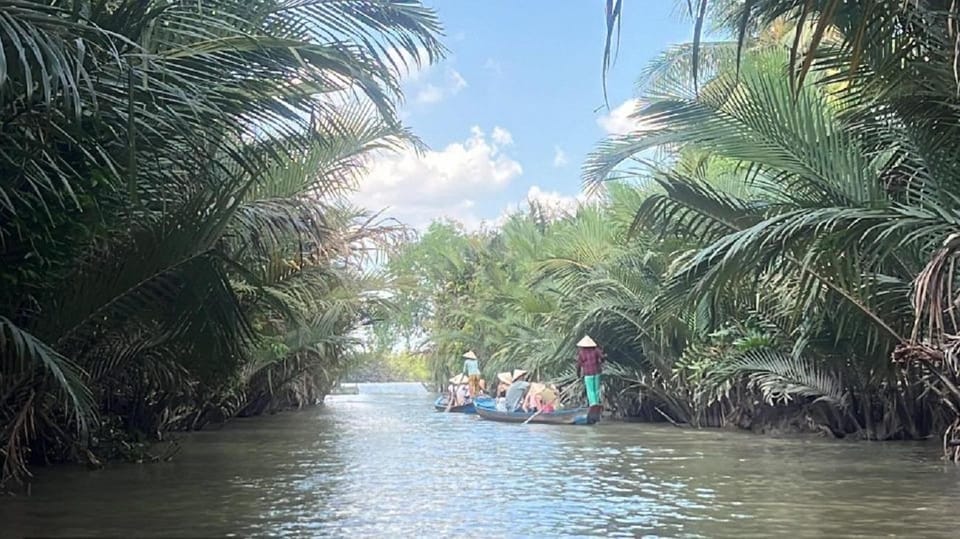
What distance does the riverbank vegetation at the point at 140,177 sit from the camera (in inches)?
201

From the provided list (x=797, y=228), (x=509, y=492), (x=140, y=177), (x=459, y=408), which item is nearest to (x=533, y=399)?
(x=459, y=408)

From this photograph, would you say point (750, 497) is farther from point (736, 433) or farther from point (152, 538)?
point (736, 433)

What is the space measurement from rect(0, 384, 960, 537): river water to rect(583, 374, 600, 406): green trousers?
5523 mm

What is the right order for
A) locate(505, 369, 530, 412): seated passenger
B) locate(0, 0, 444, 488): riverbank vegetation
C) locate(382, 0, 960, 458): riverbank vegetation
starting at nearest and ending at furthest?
locate(0, 0, 444, 488): riverbank vegetation → locate(382, 0, 960, 458): riverbank vegetation → locate(505, 369, 530, 412): seated passenger

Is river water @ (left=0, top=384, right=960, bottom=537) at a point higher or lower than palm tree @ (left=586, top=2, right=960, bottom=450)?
lower

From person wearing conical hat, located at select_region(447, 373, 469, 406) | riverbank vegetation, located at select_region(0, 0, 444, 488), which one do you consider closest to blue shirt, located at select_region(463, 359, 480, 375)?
person wearing conical hat, located at select_region(447, 373, 469, 406)

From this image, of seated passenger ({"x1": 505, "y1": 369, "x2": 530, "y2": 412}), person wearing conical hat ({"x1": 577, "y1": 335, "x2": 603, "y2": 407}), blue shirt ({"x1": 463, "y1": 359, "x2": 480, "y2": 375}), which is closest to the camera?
person wearing conical hat ({"x1": 577, "y1": 335, "x2": 603, "y2": 407})

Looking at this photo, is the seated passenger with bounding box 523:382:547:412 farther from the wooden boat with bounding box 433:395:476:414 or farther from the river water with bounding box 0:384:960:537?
the river water with bounding box 0:384:960:537

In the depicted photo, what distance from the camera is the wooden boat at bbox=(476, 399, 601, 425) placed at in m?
17.7

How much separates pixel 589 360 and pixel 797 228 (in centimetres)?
1142

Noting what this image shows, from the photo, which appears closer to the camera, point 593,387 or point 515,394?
point 593,387

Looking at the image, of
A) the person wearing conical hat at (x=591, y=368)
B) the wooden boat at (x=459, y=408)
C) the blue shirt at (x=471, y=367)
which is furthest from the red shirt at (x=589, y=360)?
the blue shirt at (x=471, y=367)

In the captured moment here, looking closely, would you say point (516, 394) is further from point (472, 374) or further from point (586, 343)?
point (472, 374)

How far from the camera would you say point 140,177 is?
6.88 metres
